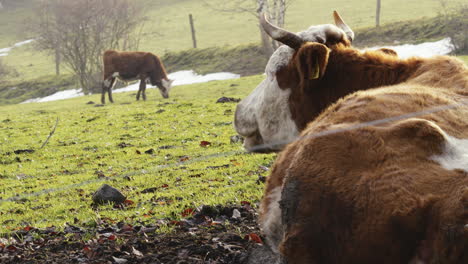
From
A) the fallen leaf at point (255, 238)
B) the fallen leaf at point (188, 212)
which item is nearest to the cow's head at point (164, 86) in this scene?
the fallen leaf at point (188, 212)

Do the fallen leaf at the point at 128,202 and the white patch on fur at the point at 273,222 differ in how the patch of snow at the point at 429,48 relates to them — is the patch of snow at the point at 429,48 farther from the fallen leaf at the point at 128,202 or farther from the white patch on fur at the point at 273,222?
the white patch on fur at the point at 273,222

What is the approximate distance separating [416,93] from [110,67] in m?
26.5

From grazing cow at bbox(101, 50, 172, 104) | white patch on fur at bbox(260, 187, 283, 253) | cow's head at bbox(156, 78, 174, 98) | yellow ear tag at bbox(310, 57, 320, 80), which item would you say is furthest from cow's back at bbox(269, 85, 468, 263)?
grazing cow at bbox(101, 50, 172, 104)

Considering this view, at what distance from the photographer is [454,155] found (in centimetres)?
226

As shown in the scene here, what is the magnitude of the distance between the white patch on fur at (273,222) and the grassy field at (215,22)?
130ft

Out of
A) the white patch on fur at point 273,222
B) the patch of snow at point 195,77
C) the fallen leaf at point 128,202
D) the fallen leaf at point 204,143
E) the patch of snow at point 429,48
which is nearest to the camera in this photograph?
the white patch on fur at point 273,222

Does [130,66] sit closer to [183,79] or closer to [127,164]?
[183,79]

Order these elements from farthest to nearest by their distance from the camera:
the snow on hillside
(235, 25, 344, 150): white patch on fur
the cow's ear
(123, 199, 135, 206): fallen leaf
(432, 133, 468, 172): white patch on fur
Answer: the snow on hillside
(123, 199, 135, 206): fallen leaf
(235, 25, 344, 150): white patch on fur
the cow's ear
(432, 133, 468, 172): white patch on fur

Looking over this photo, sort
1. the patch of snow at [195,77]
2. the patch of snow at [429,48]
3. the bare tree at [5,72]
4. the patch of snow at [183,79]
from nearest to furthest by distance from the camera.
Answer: the patch of snow at [429,48] < the patch of snow at [195,77] < the patch of snow at [183,79] < the bare tree at [5,72]

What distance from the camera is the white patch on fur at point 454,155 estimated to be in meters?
2.18

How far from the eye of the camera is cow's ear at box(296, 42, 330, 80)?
3.55m

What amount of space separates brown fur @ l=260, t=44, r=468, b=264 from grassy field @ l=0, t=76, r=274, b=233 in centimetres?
54

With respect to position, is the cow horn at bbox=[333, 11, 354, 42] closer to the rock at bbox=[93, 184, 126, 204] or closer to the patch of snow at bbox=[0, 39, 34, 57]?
the rock at bbox=[93, 184, 126, 204]

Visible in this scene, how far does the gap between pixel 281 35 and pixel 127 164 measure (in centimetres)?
696
